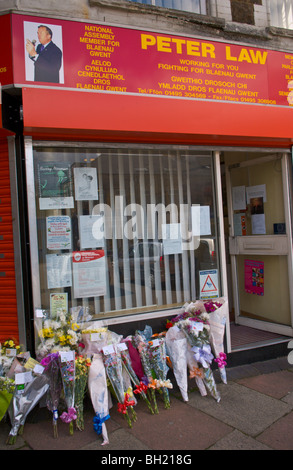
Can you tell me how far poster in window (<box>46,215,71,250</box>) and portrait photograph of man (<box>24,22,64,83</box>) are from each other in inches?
55.6

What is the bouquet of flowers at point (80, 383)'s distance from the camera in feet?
10.8

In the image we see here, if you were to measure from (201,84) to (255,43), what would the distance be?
115 cm

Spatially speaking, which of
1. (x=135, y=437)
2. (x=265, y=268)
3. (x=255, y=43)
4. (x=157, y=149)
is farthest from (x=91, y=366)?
(x=255, y=43)

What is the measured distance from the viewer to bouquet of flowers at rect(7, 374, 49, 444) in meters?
3.12

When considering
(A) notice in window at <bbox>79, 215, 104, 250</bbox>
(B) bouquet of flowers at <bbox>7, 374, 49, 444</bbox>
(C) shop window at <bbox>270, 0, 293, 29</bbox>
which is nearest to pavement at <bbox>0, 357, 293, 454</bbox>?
(B) bouquet of flowers at <bbox>7, 374, 49, 444</bbox>

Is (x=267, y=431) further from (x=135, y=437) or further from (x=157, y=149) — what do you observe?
(x=157, y=149)

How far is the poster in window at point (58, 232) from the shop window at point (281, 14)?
4.10 metres

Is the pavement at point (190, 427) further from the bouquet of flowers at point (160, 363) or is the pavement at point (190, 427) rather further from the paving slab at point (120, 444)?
the bouquet of flowers at point (160, 363)

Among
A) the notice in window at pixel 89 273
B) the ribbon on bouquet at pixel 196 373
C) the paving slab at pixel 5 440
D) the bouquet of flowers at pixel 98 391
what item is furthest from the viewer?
the notice in window at pixel 89 273

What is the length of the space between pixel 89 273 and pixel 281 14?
4600 mm

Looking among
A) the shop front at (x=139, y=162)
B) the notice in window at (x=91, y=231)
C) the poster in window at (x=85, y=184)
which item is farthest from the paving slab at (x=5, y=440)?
the poster in window at (x=85, y=184)

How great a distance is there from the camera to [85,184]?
418 cm

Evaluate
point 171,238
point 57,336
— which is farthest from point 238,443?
point 171,238

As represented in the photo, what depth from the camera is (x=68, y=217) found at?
4.07 metres
